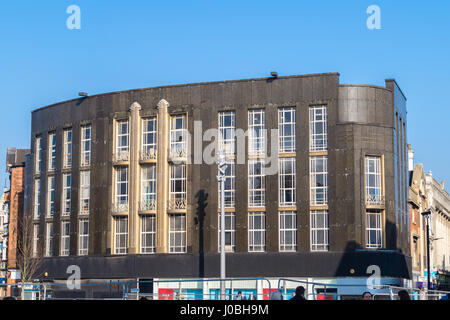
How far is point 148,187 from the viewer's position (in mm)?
55781

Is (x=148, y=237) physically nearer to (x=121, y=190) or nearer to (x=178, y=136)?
(x=121, y=190)

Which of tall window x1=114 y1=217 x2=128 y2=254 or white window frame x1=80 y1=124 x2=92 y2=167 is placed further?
white window frame x1=80 y1=124 x2=92 y2=167

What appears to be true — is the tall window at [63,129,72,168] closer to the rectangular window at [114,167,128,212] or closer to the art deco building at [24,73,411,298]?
the art deco building at [24,73,411,298]

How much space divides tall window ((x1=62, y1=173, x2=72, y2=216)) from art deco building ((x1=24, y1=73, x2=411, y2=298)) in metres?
0.32

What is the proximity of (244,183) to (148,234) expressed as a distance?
9.05m

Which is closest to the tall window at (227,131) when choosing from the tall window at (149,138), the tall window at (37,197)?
the tall window at (149,138)

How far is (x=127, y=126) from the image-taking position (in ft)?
189

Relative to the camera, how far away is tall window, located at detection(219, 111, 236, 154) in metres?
53.2

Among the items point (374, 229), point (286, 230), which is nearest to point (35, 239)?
point (286, 230)

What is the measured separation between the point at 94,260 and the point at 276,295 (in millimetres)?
41780

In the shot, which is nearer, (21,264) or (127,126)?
(127,126)

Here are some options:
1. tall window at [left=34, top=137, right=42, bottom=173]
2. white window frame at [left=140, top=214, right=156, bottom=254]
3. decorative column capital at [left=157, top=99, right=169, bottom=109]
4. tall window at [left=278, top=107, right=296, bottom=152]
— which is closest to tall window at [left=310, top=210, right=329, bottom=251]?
tall window at [left=278, top=107, right=296, bottom=152]
